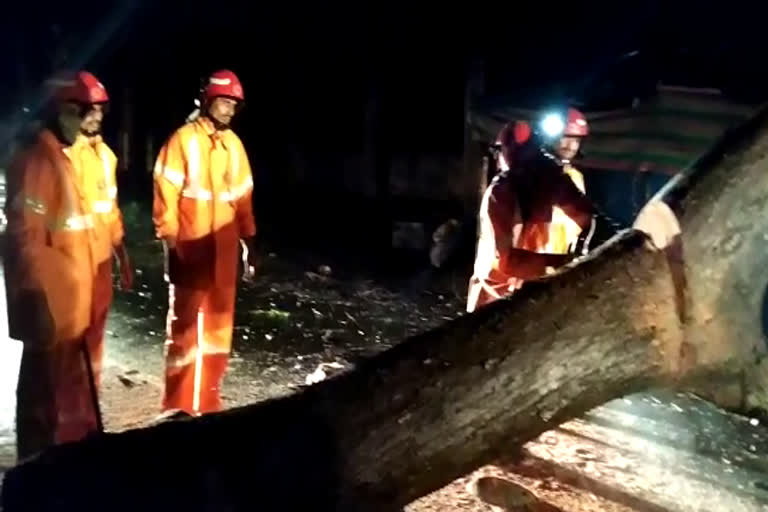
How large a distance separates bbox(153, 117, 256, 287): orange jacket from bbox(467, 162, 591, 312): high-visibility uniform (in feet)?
4.64

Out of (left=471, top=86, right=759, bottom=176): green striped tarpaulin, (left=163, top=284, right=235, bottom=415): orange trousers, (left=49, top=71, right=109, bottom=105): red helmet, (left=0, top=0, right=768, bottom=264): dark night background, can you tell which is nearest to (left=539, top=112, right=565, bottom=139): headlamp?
(left=471, top=86, right=759, bottom=176): green striped tarpaulin

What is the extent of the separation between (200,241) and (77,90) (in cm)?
107

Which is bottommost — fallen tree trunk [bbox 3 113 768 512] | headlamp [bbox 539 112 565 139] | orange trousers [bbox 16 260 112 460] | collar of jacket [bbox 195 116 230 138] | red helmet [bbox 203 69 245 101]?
orange trousers [bbox 16 260 112 460]

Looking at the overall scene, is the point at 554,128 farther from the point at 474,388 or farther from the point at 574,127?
the point at 474,388

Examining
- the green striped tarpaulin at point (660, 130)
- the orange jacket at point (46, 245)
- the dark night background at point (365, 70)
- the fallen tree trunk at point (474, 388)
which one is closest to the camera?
the fallen tree trunk at point (474, 388)

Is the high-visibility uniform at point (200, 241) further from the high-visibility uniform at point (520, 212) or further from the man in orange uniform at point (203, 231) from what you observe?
the high-visibility uniform at point (520, 212)

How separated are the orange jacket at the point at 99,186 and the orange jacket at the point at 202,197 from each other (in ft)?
0.78

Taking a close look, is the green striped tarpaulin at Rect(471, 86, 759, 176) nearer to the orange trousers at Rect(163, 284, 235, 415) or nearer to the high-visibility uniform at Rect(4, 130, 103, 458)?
Result: the orange trousers at Rect(163, 284, 235, 415)

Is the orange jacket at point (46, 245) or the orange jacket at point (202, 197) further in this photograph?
the orange jacket at point (202, 197)

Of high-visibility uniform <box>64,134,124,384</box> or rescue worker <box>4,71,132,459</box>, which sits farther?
high-visibility uniform <box>64,134,124,384</box>

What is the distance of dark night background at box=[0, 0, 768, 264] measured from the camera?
38.2 feet

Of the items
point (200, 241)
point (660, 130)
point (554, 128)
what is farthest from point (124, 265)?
point (660, 130)

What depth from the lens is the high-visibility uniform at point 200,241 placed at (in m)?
5.12

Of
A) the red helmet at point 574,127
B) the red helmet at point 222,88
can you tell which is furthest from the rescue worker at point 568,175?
the red helmet at point 222,88
